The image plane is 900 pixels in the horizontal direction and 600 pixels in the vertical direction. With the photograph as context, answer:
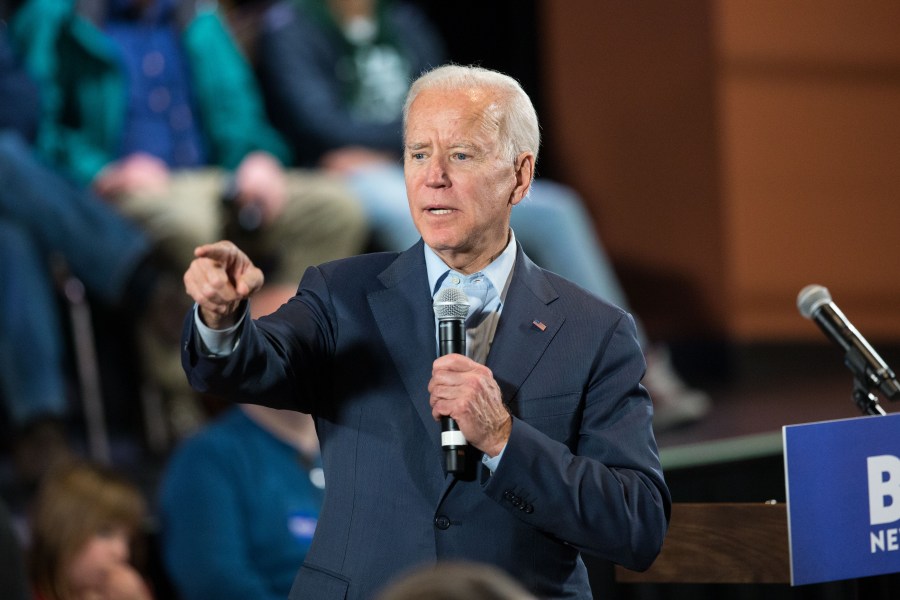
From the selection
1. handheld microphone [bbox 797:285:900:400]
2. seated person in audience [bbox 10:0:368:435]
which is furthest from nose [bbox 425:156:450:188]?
seated person in audience [bbox 10:0:368:435]

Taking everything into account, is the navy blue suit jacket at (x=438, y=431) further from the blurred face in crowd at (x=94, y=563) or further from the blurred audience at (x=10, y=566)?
the blurred face in crowd at (x=94, y=563)

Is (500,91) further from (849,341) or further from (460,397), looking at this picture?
(849,341)

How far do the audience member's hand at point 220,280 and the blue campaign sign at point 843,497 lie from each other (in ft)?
2.61

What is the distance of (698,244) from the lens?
210 inches

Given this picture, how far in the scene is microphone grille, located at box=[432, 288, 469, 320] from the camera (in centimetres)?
156

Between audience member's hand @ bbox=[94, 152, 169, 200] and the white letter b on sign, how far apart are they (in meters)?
2.46

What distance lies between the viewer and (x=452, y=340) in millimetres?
1543

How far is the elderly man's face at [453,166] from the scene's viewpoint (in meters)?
1.64

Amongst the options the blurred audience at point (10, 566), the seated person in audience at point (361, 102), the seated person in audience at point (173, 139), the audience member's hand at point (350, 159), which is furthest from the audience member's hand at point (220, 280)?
the audience member's hand at point (350, 159)

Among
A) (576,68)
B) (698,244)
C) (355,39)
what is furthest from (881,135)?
(355,39)

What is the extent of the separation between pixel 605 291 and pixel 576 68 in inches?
63.6

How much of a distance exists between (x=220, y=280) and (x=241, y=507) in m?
1.54

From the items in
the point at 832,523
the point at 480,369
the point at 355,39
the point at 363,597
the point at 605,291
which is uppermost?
the point at 355,39

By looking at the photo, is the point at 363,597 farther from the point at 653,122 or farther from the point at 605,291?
the point at 653,122
